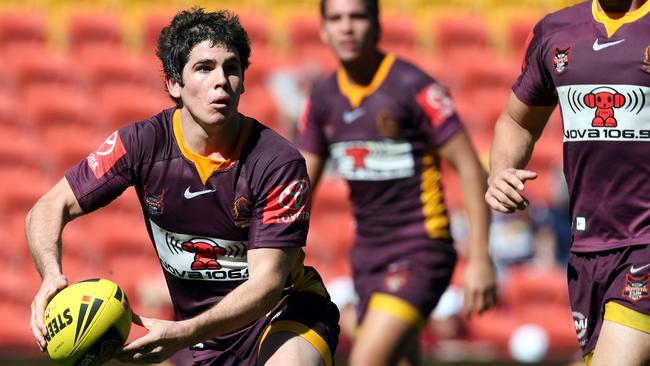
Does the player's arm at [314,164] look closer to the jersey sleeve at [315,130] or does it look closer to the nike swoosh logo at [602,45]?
the jersey sleeve at [315,130]

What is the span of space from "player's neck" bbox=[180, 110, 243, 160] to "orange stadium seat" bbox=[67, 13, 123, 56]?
7642 millimetres

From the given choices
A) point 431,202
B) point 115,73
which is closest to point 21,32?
point 115,73

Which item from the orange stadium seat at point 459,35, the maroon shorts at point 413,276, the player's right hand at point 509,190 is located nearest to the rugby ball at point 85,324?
the player's right hand at point 509,190

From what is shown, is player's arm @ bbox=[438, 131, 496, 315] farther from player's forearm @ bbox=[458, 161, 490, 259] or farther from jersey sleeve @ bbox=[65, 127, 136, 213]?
jersey sleeve @ bbox=[65, 127, 136, 213]

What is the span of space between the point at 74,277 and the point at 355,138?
485 centimetres

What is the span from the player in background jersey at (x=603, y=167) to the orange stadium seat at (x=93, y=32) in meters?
7.93

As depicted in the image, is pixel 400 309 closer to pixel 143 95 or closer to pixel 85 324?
pixel 85 324

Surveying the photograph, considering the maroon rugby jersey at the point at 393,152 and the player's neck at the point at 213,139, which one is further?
the maroon rugby jersey at the point at 393,152

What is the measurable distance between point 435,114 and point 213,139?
7.30ft

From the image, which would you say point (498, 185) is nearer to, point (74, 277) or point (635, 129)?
point (635, 129)

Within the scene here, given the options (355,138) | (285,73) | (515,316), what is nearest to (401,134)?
(355,138)

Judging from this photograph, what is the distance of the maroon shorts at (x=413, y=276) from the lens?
22.3ft

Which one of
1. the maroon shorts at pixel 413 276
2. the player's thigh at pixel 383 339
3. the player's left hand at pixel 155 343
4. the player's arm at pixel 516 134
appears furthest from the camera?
the maroon shorts at pixel 413 276

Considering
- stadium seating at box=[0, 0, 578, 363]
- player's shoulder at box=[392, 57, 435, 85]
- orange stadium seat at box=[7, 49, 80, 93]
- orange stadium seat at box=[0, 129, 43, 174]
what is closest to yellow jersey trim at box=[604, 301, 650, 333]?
player's shoulder at box=[392, 57, 435, 85]
